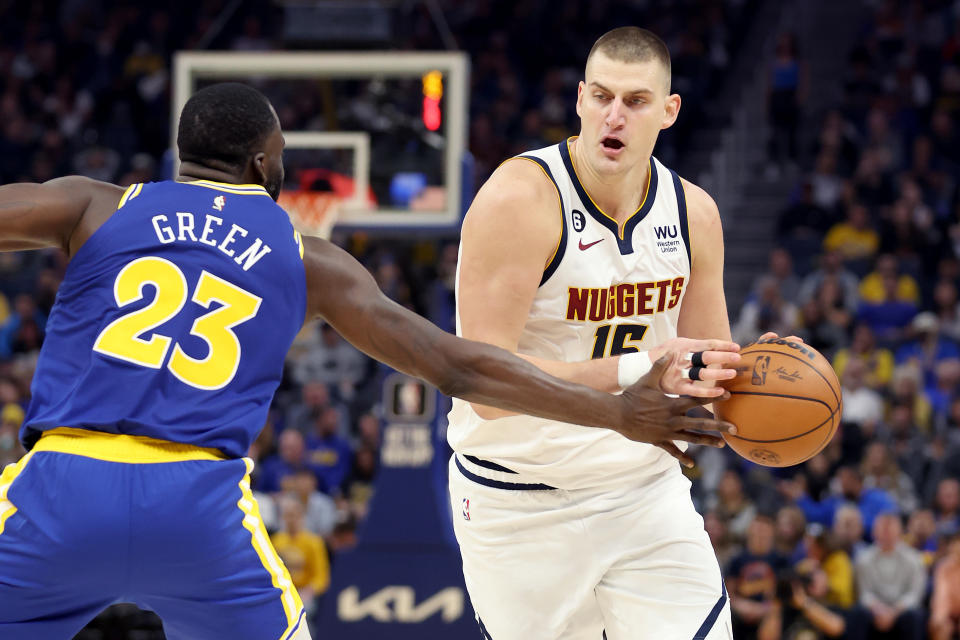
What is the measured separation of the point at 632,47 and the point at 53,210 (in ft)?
6.30

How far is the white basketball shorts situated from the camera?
12.9 feet

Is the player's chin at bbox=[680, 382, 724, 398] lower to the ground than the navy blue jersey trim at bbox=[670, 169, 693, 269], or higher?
lower

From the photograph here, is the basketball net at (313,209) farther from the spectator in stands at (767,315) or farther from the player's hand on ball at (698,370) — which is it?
the player's hand on ball at (698,370)

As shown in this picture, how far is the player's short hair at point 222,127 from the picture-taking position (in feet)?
10.7

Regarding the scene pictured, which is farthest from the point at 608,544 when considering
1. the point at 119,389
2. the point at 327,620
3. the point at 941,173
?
the point at 941,173

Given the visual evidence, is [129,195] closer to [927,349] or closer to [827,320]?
[827,320]

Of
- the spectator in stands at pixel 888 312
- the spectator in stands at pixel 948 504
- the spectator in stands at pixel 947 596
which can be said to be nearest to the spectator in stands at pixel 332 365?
the spectator in stands at pixel 888 312

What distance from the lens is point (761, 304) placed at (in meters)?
11.9

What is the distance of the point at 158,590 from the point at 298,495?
7133mm

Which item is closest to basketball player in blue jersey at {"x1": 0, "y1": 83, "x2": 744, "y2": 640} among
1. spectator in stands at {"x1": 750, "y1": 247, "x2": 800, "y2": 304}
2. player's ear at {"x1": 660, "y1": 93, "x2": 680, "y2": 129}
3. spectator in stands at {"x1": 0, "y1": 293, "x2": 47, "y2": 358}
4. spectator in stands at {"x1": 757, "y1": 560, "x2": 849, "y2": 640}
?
player's ear at {"x1": 660, "y1": 93, "x2": 680, "y2": 129}

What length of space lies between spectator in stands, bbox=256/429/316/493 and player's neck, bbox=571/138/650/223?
6.81 meters

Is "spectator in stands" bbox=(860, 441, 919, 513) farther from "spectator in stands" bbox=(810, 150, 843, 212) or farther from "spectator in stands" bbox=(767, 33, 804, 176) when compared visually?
"spectator in stands" bbox=(767, 33, 804, 176)

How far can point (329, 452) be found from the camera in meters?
10.9

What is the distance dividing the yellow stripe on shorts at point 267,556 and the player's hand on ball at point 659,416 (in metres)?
0.96
